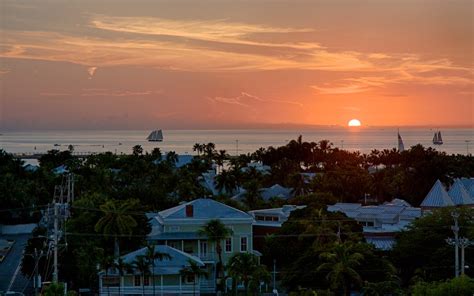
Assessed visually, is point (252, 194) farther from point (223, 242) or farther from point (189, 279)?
point (189, 279)

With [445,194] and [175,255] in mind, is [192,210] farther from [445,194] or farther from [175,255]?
[445,194]

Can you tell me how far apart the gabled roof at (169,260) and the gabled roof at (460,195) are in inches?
1058

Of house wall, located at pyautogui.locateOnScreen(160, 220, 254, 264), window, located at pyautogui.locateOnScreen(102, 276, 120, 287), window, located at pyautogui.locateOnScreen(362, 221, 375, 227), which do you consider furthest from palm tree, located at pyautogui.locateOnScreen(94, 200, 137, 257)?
window, located at pyautogui.locateOnScreen(362, 221, 375, 227)

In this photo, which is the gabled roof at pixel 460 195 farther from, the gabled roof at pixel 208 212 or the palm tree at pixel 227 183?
the palm tree at pixel 227 183

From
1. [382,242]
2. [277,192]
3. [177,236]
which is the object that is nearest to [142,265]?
[177,236]

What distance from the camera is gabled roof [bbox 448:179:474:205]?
6006cm

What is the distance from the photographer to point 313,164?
135 metres

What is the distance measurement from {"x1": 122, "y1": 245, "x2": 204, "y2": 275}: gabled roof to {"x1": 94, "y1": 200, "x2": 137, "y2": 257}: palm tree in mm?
3983

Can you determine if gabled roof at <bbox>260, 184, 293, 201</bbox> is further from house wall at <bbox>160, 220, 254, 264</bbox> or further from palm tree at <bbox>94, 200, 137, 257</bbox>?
palm tree at <bbox>94, 200, 137, 257</bbox>

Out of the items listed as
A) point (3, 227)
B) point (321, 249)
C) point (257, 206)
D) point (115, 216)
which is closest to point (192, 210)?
point (115, 216)

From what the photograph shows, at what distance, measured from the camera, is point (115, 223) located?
44.9 meters

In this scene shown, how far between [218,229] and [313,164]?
309 feet

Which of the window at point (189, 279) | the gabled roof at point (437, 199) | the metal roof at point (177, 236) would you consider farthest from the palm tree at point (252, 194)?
the window at point (189, 279)

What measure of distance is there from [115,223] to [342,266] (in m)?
15.0
